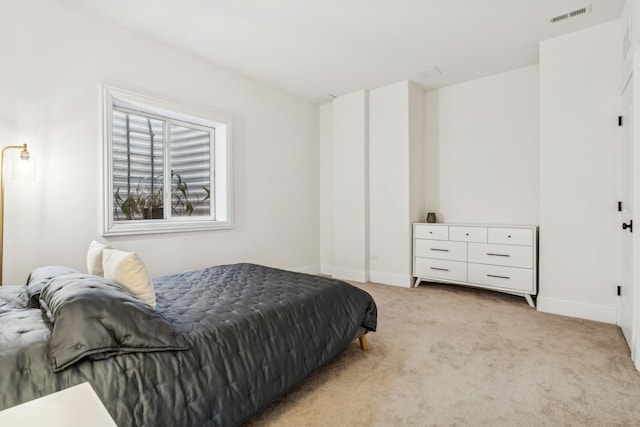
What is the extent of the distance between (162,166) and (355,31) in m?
2.46

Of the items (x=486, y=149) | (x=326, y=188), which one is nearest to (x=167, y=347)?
(x=326, y=188)

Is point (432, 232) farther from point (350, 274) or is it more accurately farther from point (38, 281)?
point (38, 281)

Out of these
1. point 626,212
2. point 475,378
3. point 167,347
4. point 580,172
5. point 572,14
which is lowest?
point 475,378

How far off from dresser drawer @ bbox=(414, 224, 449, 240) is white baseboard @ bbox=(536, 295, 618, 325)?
1.16 metres

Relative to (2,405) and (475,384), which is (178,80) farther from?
(475,384)

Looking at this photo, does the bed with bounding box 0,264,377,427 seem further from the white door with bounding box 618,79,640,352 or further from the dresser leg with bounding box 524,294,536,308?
the dresser leg with bounding box 524,294,536,308

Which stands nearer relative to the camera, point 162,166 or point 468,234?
point 162,166

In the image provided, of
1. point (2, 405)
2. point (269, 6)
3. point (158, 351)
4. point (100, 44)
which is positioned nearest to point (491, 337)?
point (158, 351)

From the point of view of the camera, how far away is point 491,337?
2602mm

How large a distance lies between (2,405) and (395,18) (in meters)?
3.38

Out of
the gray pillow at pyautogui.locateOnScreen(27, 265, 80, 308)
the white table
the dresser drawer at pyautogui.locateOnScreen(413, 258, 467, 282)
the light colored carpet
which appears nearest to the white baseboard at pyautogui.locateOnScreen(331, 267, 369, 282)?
the dresser drawer at pyautogui.locateOnScreen(413, 258, 467, 282)

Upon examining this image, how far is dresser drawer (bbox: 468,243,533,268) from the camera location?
135 inches

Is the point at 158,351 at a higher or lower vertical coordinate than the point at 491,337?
higher

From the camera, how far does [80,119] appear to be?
271cm
